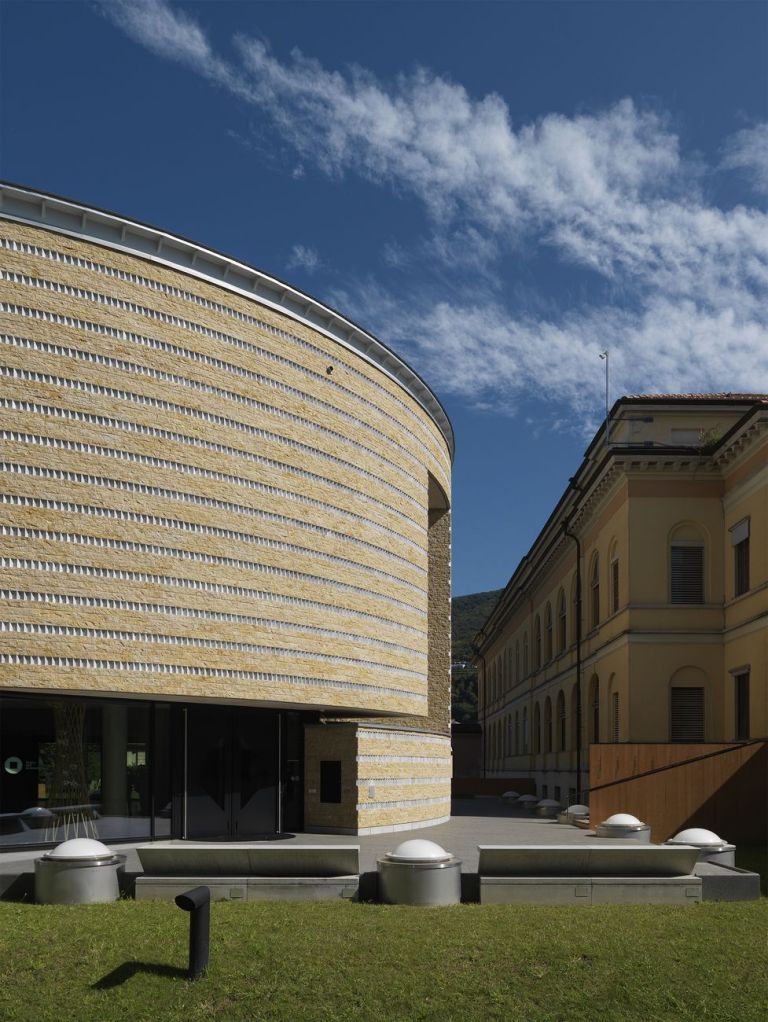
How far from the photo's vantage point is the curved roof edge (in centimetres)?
2459

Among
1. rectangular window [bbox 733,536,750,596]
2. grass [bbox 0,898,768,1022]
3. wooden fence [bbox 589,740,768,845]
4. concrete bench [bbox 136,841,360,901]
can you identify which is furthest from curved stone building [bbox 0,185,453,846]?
rectangular window [bbox 733,536,750,596]

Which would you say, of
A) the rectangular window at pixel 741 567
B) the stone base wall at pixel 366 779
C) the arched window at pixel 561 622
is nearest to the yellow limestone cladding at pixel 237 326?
the stone base wall at pixel 366 779

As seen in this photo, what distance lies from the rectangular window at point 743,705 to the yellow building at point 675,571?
44mm

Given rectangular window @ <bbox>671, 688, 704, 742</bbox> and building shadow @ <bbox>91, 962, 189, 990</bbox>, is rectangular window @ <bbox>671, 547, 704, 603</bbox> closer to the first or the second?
rectangular window @ <bbox>671, 688, 704, 742</bbox>

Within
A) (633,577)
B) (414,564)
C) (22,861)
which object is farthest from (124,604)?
(633,577)

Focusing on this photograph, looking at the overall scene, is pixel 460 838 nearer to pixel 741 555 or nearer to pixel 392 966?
pixel 741 555

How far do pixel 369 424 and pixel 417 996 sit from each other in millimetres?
19696

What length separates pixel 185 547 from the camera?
25984 millimetres

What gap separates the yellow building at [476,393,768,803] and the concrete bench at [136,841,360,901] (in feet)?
59.9

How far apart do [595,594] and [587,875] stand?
28482 mm

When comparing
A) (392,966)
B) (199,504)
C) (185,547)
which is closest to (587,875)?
(392,966)

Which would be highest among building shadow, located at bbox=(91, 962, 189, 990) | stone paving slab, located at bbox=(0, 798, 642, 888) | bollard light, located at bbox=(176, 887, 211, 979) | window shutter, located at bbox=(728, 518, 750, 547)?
window shutter, located at bbox=(728, 518, 750, 547)

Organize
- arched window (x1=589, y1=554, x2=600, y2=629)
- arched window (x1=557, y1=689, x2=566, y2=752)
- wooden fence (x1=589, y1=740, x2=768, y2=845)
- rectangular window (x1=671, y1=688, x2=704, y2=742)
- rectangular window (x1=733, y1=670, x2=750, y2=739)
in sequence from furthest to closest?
arched window (x1=557, y1=689, x2=566, y2=752) < arched window (x1=589, y1=554, x2=600, y2=629) < rectangular window (x1=671, y1=688, x2=704, y2=742) < rectangular window (x1=733, y1=670, x2=750, y2=739) < wooden fence (x1=589, y1=740, x2=768, y2=845)

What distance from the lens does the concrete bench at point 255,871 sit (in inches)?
710
